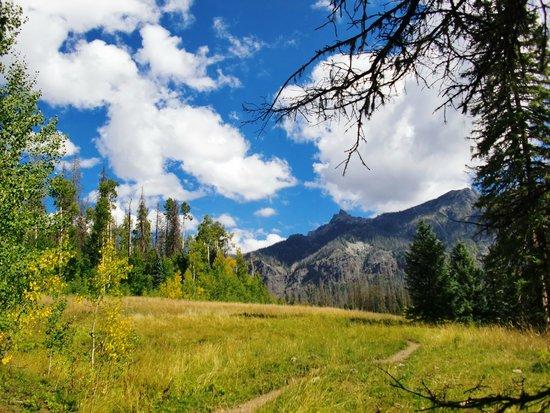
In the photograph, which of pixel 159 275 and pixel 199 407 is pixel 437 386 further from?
pixel 159 275

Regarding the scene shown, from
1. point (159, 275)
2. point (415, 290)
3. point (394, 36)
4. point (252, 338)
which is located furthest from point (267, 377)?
point (159, 275)

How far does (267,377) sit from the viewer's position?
32.0 feet

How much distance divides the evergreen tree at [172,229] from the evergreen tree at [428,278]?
57839mm

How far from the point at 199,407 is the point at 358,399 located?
282cm

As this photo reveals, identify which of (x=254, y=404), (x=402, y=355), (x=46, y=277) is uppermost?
(x=46, y=277)

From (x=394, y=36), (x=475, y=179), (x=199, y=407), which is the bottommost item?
(x=199, y=407)

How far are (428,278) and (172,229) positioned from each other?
61730 mm

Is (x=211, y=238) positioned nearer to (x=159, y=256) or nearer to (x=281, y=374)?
(x=159, y=256)

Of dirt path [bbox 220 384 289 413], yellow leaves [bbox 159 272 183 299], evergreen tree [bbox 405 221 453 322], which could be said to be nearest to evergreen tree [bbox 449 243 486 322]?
evergreen tree [bbox 405 221 453 322]

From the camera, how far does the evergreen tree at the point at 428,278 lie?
30969 millimetres

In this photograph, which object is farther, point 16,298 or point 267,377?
A: point 16,298

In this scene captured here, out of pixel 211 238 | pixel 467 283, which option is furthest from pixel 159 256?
pixel 467 283

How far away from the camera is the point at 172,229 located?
84312 millimetres

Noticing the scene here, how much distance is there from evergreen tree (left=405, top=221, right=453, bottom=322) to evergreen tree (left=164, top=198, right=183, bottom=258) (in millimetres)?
57839
